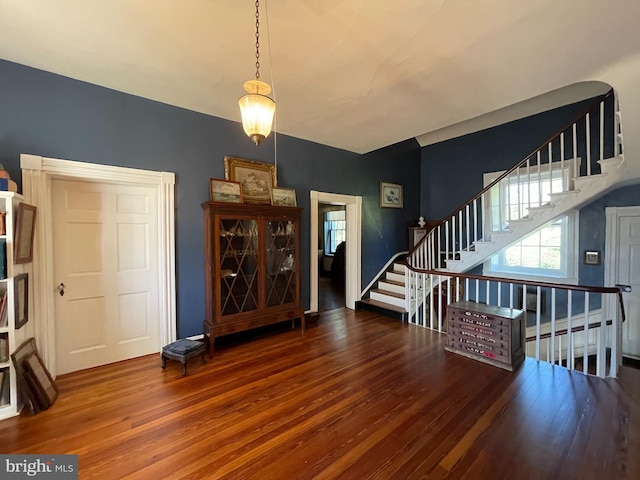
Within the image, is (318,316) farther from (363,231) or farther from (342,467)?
(342,467)

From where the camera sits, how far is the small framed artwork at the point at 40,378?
2166 millimetres

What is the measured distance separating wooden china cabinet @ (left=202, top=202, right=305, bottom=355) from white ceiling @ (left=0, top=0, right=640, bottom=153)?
50.3 inches

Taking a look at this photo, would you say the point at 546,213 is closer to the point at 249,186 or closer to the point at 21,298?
the point at 249,186

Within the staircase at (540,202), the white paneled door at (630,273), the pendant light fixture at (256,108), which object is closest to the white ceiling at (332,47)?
the pendant light fixture at (256,108)

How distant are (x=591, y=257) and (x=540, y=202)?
4.78ft

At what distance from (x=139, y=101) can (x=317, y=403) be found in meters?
3.41

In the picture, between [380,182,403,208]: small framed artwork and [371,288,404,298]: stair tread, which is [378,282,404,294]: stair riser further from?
[380,182,403,208]: small framed artwork

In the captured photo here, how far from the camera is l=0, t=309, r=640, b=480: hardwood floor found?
164cm

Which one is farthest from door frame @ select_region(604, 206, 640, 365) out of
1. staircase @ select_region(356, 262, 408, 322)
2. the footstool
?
the footstool

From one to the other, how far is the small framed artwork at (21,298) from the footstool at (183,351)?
111 cm

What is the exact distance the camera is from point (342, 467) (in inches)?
64.2

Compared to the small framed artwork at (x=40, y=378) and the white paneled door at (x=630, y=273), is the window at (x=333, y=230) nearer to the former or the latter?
the white paneled door at (x=630, y=273)

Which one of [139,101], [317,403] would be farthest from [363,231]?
[139,101]

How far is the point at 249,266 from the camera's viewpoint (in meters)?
3.40
